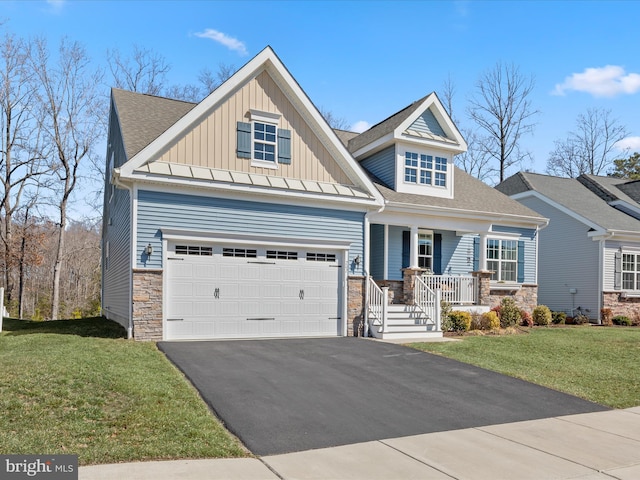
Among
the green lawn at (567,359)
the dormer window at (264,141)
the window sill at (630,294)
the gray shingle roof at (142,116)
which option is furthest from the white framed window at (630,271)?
the gray shingle roof at (142,116)

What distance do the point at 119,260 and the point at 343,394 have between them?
33.7 ft

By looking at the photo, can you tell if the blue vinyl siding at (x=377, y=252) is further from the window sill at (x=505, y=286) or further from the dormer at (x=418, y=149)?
the window sill at (x=505, y=286)

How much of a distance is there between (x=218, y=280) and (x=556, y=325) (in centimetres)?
1428

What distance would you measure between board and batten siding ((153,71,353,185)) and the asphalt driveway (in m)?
4.84

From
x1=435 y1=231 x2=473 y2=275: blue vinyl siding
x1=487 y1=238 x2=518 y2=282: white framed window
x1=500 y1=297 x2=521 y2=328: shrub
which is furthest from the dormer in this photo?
x1=500 y1=297 x2=521 y2=328: shrub

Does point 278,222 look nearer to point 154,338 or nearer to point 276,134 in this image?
point 276,134

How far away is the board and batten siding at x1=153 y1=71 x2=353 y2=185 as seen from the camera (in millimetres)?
14195

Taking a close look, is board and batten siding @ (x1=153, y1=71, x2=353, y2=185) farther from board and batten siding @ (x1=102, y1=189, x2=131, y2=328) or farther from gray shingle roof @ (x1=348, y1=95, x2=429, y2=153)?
gray shingle roof @ (x1=348, y1=95, x2=429, y2=153)

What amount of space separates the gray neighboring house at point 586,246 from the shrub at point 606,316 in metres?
0.16

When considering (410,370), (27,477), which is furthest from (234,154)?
(27,477)

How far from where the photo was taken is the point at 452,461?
19.5 ft

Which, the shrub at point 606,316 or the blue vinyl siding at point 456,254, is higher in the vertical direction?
the blue vinyl siding at point 456,254

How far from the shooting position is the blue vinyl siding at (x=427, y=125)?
19.4 meters

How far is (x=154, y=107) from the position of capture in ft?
59.7
